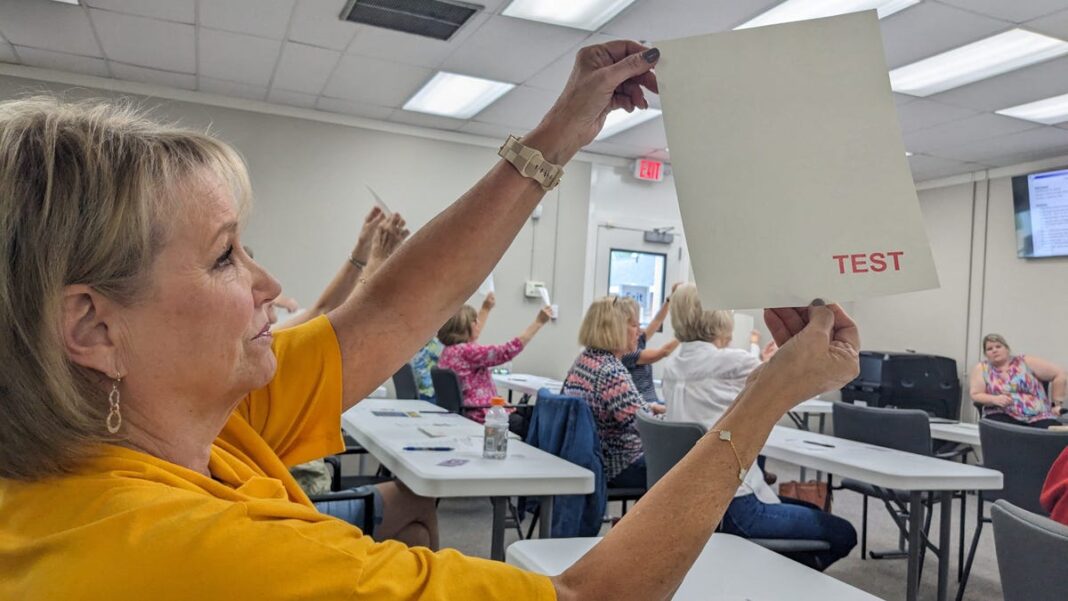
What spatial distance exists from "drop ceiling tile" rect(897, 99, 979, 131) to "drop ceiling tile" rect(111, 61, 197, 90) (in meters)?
5.48

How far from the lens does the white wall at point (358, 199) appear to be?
6641 mm

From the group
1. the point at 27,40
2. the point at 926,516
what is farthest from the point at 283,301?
the point at 926,516

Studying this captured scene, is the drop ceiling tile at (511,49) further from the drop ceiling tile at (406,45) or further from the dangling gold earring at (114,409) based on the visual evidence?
the dangling gold earring at (114,409)

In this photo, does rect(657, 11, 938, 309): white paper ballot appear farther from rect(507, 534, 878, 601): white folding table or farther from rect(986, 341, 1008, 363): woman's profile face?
rect(986, 341, 1008, 363): woman's profile face

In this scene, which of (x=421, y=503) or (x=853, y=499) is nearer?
(x=421, y=503)

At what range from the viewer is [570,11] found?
173 inches

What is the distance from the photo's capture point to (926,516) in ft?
13.0

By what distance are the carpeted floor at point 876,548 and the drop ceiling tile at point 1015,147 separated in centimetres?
315

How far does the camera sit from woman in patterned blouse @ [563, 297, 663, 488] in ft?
12.2

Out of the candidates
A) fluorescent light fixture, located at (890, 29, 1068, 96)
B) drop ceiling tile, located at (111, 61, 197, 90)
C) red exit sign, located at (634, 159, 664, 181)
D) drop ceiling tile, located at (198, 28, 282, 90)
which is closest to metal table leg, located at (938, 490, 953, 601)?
fluorescent light fixture, located at (890, 29, 1068, 96)

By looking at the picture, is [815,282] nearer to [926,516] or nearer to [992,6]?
[926,516]

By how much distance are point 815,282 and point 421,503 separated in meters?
2.52

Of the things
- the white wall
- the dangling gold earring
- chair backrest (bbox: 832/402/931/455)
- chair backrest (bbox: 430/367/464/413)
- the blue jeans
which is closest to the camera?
the dangling gold earring

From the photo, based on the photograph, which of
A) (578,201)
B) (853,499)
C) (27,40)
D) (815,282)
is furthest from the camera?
(578,201)
